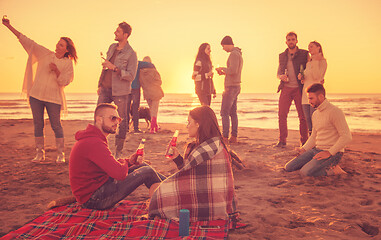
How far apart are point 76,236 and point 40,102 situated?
3.44 metres

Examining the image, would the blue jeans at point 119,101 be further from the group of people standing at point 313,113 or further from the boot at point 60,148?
the group of people standing at point 313,113

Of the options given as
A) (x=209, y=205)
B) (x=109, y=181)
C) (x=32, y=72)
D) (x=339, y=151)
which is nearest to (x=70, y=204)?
(x=109, y=181)

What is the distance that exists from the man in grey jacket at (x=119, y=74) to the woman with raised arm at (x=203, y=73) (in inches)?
78.0

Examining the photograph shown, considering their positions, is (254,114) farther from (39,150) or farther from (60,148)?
(39,150)

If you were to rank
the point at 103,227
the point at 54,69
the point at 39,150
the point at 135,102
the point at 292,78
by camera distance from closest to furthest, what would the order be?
the point at 103,227
the point at 54,69
the point at 39,150
the point at 292,78
the point at 135,102

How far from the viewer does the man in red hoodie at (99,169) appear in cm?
292

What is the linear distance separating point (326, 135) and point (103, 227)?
3705 millimetres

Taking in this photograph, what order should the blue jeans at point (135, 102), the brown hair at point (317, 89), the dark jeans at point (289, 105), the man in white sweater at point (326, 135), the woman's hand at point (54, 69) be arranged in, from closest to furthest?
1. the man in white sweater at point (326, 135)
2. the brown hair at point (317, 89)
3. the woman's hand at point (54, 69)
4. the dark jeans at point (289, 105)
5. the blue jeans at point (135, 102)

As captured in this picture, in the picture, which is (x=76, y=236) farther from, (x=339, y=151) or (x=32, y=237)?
(x=339, y=151)

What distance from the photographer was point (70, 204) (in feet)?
11.4

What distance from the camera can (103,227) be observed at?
2.95 m

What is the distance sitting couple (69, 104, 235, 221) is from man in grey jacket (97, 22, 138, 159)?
2.51 m

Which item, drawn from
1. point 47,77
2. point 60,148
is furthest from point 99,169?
point 47,77

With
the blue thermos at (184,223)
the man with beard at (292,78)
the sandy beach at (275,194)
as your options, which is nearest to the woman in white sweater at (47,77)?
the sandy beach at (275,194)
